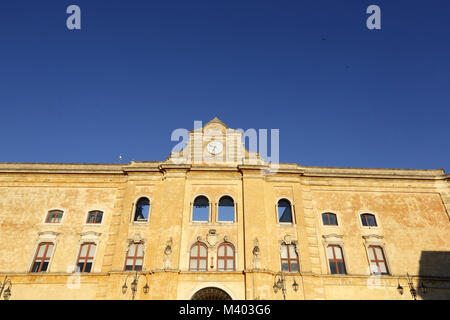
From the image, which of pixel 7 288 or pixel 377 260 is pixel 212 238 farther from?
pixel 7 288

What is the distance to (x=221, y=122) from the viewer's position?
2589 centimetres

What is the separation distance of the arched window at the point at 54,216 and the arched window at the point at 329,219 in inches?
712

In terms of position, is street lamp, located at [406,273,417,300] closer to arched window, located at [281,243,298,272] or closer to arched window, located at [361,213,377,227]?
arched window, located at [361,213,377,227]

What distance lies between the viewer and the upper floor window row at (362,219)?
73.8 feet

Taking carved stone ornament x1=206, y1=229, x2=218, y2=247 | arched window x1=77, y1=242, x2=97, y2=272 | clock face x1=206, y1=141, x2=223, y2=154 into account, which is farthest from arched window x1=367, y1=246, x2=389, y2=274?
arched window x1=77, y1=242, x2=97, y2=272

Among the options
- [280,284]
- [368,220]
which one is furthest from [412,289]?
[280,284]

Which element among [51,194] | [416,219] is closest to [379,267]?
[416,219]

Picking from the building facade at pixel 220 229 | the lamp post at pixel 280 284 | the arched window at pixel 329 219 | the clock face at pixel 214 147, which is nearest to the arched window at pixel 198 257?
the building facade at pixel 220 229

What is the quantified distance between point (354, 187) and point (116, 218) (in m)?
17.1

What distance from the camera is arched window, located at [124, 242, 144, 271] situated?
20.3m

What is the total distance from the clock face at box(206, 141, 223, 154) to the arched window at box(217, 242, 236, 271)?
23.1ft

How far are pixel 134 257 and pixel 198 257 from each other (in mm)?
4031
